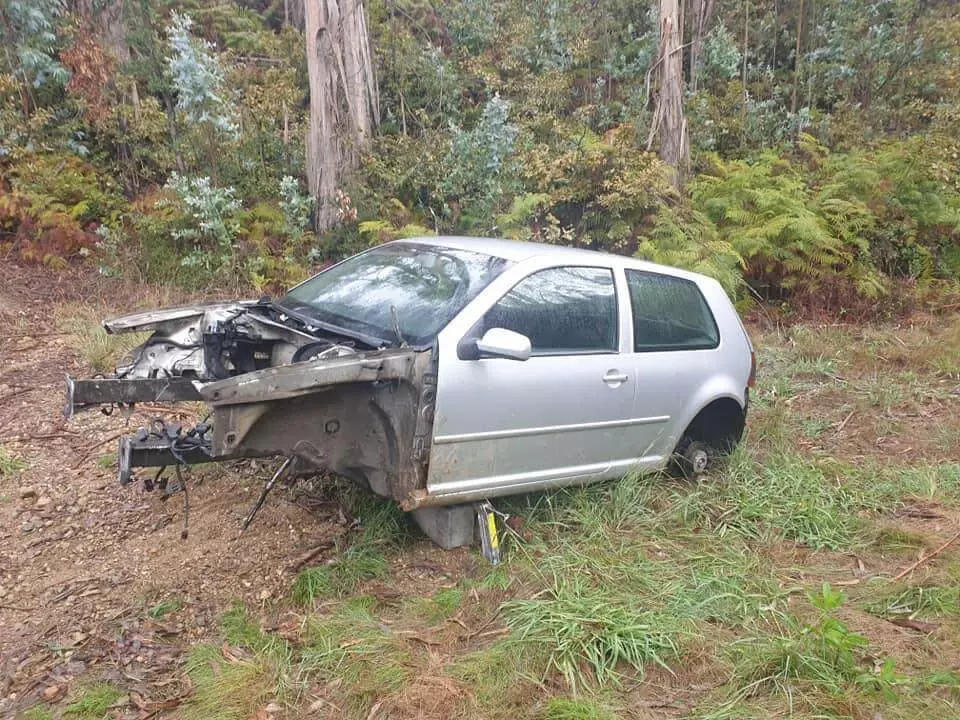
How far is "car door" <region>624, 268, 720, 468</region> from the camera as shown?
4590mm

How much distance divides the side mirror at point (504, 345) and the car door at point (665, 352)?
1.12 meters

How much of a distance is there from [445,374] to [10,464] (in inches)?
122

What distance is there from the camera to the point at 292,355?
3902 millimetres

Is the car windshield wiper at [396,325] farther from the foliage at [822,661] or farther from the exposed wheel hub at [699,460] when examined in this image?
the exposed wheel hub at [699,460]

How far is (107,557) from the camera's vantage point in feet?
12.9

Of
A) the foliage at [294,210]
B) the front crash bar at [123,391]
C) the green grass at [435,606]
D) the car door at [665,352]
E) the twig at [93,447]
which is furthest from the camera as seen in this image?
the foliage at [294,210]

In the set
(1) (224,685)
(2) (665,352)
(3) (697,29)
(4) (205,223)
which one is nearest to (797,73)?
(3) (697,29)

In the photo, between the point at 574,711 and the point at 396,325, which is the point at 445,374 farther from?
the point at 574,711

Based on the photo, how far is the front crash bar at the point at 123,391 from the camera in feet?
11.5

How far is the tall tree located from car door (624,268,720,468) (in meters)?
5.80

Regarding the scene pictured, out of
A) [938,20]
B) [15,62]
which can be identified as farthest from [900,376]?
[15,62]

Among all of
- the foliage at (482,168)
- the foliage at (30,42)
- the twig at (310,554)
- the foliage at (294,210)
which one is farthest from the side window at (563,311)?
the foliage at (30,42)

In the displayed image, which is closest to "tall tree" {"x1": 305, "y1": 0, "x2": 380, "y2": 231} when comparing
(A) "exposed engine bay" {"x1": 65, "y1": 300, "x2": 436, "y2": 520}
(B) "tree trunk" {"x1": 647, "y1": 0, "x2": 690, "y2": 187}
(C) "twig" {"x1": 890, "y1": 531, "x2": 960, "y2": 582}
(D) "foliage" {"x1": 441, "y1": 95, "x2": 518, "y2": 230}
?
(D) "foliage" {"x1": 441, "y1": 95, "x2": 518, "y2": 230}

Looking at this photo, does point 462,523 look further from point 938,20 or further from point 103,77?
point 938,20
